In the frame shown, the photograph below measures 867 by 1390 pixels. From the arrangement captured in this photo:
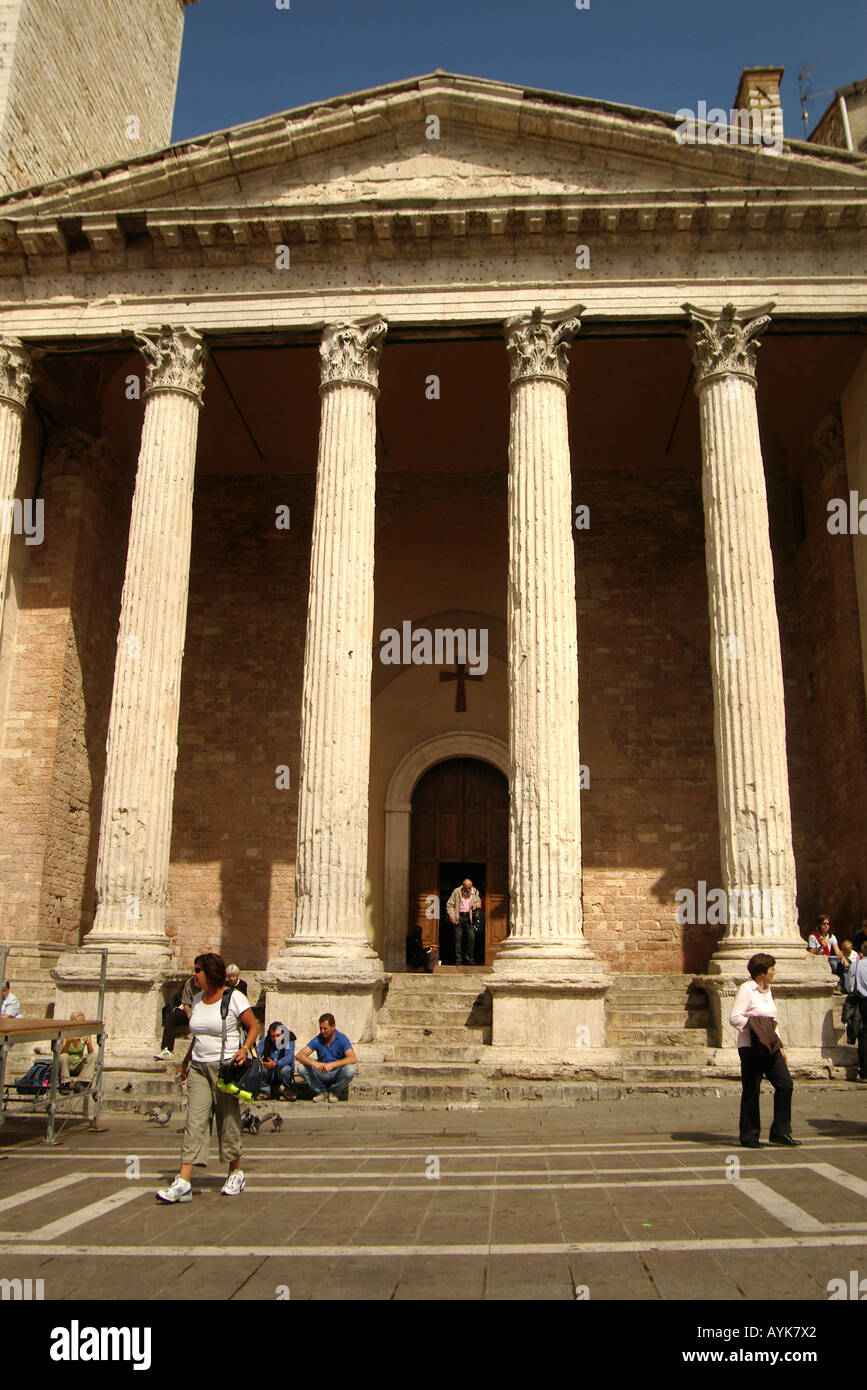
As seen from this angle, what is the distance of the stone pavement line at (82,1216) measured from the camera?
449 cm

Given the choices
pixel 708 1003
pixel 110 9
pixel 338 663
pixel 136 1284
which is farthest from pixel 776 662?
pixel 110 9

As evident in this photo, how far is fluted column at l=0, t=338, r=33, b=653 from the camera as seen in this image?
41.1 feet

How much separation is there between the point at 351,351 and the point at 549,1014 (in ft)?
25.9

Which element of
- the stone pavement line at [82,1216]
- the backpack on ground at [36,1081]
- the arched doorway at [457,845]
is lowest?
the stone pavement line at [82,1216]

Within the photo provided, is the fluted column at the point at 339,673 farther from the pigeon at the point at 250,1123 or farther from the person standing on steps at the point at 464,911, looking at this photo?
the person standing on steps at the point at 464,911

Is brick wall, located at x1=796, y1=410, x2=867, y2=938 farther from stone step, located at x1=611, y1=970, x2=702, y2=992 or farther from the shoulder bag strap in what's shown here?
the shoulder bag strap

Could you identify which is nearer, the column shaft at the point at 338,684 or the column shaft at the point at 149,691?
the column shaft at the point at 338,684

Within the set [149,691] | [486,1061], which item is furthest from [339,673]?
[486,1061]

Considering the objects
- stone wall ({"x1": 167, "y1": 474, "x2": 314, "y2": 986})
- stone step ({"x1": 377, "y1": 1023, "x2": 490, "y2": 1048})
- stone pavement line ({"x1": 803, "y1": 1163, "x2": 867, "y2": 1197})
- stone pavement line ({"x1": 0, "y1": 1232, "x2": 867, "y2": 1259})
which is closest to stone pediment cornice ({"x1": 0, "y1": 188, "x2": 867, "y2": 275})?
stone wall ({"x1": 167, "y1": 474, "x2": 314, "y2": 986})

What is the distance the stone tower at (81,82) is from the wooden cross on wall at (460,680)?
9.89 m

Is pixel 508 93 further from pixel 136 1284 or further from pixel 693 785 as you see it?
pixel 136 1284

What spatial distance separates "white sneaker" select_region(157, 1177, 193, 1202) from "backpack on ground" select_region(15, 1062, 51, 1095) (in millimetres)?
3693

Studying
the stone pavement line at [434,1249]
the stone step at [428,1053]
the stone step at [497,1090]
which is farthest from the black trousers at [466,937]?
the stone pavement line at [434,1249]

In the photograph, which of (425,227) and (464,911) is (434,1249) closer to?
(464,911)
